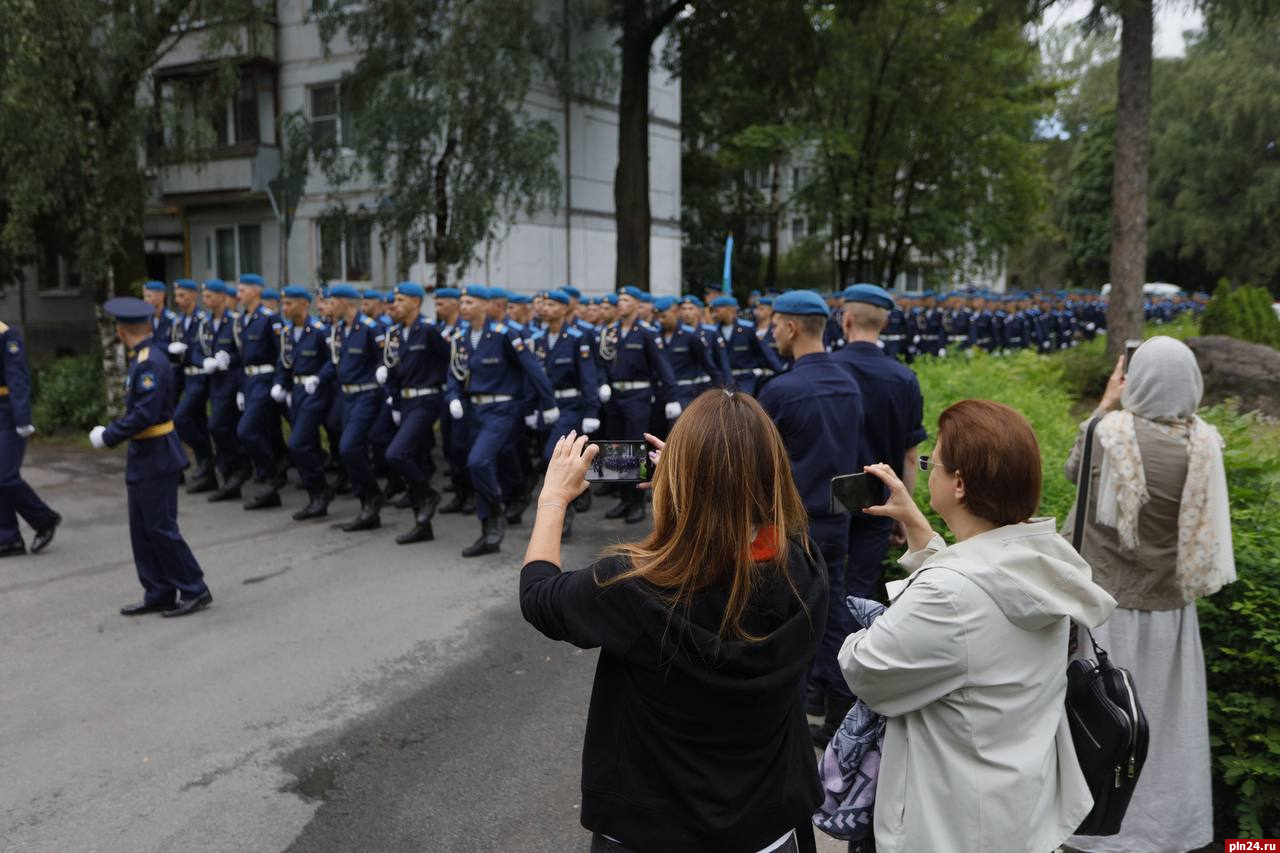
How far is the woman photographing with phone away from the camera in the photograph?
6.84 ft

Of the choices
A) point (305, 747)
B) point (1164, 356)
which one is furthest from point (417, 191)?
point (1164, 356)

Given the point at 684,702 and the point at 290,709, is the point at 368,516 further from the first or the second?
the point at 684,702

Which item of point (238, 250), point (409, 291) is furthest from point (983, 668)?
point (238, 250)

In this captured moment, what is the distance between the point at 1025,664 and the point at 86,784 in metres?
4.08

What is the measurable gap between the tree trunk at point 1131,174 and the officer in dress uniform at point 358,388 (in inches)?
460

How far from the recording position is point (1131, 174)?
1542 cm

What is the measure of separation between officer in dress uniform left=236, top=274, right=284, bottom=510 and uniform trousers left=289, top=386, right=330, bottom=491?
23.0 inches

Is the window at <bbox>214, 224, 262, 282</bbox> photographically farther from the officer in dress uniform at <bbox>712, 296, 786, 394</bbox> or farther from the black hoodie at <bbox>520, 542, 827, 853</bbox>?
the black hoodie at <bbox>520, 542, 827, 853</bbox>

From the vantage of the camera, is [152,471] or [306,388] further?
[306,388]

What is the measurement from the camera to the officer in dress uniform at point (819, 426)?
4.58m

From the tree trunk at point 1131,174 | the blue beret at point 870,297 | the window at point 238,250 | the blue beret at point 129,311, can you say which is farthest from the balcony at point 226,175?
the blue beret at point 870,297

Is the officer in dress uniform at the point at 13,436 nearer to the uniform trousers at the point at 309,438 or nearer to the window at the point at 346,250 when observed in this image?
the uniform trousers at the point at 309,438

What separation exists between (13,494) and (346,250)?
13206 mm

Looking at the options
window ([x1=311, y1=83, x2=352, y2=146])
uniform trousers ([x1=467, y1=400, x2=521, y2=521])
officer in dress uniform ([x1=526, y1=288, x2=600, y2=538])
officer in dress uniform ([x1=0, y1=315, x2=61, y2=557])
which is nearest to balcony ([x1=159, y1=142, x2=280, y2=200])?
window ([x1=311, y1=83, x2=352, y2=146])
